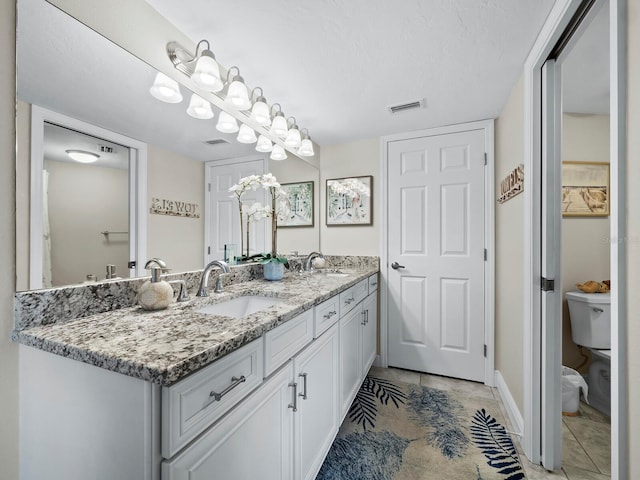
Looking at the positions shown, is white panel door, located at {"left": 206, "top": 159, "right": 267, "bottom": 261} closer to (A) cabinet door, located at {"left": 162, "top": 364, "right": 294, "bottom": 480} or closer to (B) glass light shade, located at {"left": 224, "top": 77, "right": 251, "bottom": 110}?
(B) glass light shade, located at {"left": 224, "top": 77, "right": 251, "bottom": 110}

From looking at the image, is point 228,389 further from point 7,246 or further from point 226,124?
point 226,124

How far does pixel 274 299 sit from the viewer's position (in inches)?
58.6

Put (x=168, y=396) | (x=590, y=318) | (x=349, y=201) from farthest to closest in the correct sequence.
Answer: (x=349, y=201) → (x=590, y=318) → (x=168, y=396)

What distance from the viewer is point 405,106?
2.08 meters

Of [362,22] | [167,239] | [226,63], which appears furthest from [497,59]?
[167,239]

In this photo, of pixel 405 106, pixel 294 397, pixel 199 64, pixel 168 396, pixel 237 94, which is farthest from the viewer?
pixel 405 106

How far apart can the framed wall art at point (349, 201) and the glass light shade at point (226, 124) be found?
1309 millimetres

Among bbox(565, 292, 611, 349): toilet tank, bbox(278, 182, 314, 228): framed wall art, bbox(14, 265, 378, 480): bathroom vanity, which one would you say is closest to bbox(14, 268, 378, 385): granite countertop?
bbox(14, 265, 378, 480): bathroom vanity

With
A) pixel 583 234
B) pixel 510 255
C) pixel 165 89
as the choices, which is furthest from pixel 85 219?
pixel 583 234

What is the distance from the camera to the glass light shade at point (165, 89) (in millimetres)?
1253

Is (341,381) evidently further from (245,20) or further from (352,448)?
(245,20)

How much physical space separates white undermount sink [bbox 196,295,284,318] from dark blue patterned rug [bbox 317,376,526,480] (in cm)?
89

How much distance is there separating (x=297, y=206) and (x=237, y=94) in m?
1.22

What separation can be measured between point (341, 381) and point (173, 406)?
1211mm
